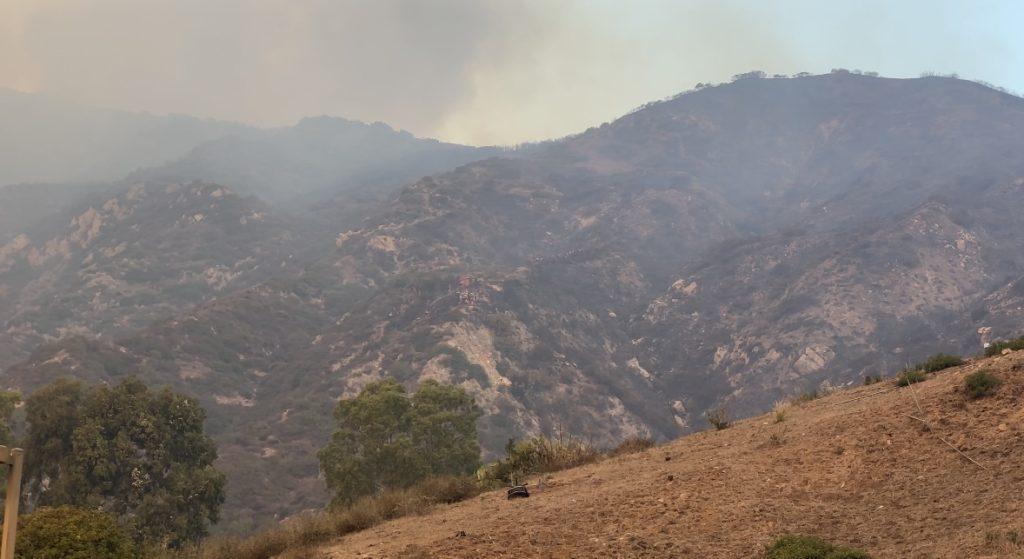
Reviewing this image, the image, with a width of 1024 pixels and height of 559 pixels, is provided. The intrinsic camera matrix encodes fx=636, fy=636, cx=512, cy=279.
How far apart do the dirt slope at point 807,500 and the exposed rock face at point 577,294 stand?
44.5 metres

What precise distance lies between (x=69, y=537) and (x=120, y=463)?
22.8 meters

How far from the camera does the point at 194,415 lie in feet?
108

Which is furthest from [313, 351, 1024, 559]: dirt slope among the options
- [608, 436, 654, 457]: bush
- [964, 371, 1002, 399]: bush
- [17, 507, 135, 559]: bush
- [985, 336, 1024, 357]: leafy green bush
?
[608, 436, 654, 457]: bush

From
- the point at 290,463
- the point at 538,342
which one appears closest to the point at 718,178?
the point at 538,342

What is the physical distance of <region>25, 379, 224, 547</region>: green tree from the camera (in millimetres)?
28547

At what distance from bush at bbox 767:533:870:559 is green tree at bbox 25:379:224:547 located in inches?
1078

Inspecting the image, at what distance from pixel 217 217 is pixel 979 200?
145m

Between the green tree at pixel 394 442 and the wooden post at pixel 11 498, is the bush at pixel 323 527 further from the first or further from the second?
the green tree at pixel 394 442

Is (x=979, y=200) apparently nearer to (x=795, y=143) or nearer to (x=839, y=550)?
(x=795, y=143)

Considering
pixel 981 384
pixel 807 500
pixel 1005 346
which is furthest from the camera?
pixel 1005 346

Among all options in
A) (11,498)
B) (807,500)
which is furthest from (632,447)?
(11,498)

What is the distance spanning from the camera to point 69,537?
10078 millimetres

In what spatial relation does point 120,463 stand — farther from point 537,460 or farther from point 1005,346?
point 1005,346

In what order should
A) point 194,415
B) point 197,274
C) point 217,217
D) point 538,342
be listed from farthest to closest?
1. point 217,217
2. point 197,274
3. point 538,342
4. point 194,415
